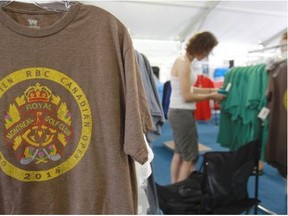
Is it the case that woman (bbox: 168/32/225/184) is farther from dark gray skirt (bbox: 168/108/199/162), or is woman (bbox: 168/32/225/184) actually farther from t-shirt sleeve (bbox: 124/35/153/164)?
t-shirt sleeve (bbox: 124/35/153/164)

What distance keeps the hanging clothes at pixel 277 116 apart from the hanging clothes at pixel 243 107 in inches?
4.7

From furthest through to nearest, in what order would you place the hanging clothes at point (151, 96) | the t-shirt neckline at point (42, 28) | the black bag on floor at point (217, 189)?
1. the black bag on floor at point (217, 189)
2. the hanging clothes at point (151, 96)
3. the t-shirt neckline at point (42, 28)

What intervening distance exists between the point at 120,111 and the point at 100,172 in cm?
21

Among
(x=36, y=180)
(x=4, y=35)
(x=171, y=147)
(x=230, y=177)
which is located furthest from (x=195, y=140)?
(x=171, y=147)

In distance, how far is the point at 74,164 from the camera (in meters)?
0.84

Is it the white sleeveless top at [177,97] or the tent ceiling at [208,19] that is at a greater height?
the tent ceiling at [208,19]

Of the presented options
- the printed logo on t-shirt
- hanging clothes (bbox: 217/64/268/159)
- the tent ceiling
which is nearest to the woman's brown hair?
hanging clothes (bbox: 217/64/268/159)

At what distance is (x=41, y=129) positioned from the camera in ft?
2.77

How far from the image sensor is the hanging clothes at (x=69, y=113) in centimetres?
80

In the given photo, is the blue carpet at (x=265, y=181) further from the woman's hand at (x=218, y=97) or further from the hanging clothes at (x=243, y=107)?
the woman's hand at (x=218, y=97)

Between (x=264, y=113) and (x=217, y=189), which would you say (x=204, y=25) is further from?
(x=217, y=189)

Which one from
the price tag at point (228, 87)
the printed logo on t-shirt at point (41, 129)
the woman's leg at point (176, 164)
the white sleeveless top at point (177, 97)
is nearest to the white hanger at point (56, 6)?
the printed logo on t-shirt at point (41, 129)

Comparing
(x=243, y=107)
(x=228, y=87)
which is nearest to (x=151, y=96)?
(x=243, y=107)

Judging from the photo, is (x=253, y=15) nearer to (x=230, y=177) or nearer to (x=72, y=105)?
(x=230, y=177)
